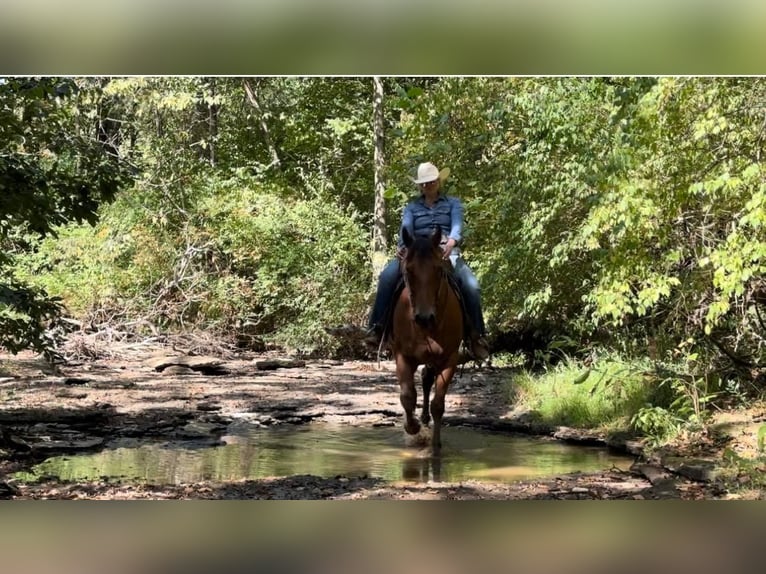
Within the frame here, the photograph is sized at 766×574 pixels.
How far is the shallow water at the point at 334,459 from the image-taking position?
6039 mm

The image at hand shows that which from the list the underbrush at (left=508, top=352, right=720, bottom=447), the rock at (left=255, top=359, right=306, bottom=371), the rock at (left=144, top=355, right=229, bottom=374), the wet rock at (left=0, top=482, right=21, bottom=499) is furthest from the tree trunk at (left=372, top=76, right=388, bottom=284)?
the wet rock at (left=0, top=482, right=21, bottom=499)

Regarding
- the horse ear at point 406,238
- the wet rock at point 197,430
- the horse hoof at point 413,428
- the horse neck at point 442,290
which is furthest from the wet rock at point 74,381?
the horse ear at point 406,238

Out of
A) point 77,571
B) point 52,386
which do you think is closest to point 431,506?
point 77,571

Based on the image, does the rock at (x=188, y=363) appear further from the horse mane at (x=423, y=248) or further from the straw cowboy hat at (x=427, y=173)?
the straw cowboy hat at (x=427, y=173)

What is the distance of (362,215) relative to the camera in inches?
260

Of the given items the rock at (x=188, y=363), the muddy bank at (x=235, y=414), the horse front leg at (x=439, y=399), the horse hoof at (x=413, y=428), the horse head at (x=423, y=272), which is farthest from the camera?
the rock at (x=188, y=363)

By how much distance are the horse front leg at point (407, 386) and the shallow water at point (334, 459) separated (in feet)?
0.88

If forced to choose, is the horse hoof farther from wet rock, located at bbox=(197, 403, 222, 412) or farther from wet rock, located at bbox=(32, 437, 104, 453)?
wet rock, located at bbox=(32, 437, 104, 453)

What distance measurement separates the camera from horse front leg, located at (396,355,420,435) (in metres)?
6.31

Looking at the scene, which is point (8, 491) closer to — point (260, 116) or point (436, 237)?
point (260, 116)
